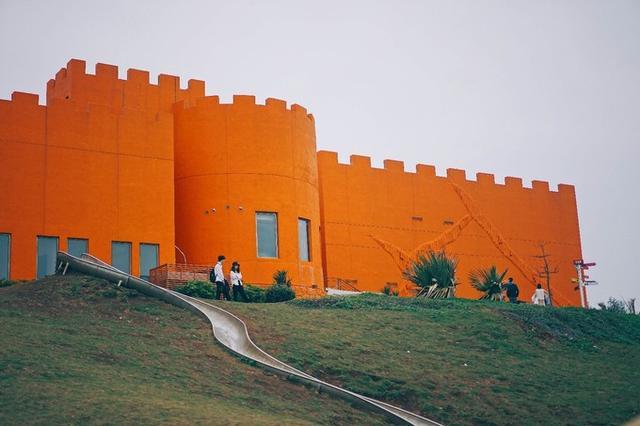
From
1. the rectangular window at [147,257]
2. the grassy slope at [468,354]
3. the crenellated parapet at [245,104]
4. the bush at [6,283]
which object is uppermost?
the crenellated parapet at [245,104]

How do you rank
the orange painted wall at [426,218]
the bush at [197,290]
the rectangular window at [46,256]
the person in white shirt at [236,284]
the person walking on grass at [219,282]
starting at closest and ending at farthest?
the person walking on grass at [219,282] → the person in white shirt at [236,284] → the bush at [197,290] → the rectangular window at [46,256] → the orange painted wall at [426,218]

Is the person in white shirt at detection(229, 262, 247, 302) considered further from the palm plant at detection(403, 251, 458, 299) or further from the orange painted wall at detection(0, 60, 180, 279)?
the palm plant at detection(403, 251, 458, 299)

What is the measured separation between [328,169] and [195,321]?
803 inches

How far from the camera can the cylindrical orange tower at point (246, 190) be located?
38.7 meters

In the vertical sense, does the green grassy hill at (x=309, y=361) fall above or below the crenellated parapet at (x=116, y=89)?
below

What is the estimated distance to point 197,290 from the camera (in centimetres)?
3197

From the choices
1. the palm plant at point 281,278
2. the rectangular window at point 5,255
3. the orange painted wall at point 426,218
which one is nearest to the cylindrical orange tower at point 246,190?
the palm plant at point 281,278

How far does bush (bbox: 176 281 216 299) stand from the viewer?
31844 millimetres

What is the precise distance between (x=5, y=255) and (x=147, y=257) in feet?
16.6

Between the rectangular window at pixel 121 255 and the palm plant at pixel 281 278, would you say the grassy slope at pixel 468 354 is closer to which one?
the palm plant at pixel 281 278

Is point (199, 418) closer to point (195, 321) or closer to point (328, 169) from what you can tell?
point (195, 321)

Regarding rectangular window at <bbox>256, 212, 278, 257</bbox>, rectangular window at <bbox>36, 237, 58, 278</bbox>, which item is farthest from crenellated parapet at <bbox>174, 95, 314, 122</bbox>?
rectangular window at <bbox>36, 237, 58, 278</bbox>

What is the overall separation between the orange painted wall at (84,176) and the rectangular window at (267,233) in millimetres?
3351

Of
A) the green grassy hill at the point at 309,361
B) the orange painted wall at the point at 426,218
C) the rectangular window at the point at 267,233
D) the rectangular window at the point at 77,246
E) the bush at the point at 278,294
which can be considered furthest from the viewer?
the orange painted wall at the point at 426,218
